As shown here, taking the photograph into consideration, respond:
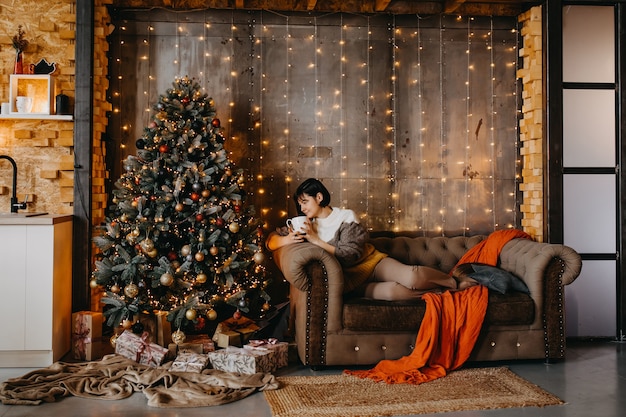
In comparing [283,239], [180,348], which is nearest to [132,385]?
[180,348]

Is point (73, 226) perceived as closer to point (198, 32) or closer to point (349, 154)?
point (198, 32)

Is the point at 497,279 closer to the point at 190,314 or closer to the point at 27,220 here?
the point at 190,314

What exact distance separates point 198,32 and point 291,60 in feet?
2.61

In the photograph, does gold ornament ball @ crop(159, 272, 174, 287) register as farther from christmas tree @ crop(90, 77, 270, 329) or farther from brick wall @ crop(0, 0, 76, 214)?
brick wall @ crop(0, 0, 76, 214)

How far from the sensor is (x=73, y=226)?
428 cm

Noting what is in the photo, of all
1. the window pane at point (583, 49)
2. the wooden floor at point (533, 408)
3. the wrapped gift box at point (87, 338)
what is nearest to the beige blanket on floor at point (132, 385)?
the wooden floor at point (533, 408)

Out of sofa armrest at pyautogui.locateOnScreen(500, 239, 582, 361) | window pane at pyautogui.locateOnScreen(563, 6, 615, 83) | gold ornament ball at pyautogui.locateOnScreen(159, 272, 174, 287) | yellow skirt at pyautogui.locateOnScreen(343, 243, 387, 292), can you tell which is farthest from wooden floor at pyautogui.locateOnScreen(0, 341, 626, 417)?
window pane at pyautogui.locateOnScreen(563, 6, 615, 83)

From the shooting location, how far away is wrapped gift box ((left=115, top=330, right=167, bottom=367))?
3723 millimetres

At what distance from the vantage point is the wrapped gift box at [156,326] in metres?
4.01

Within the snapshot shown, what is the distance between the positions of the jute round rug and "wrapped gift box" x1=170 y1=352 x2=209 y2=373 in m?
0.51

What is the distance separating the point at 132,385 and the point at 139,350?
0.49 metres

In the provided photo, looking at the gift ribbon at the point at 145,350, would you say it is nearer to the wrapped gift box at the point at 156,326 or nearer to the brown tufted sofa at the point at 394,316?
the wrapped gift box at the point at 156,326

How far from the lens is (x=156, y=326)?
4.05m

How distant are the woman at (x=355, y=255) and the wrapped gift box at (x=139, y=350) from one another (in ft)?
3.51
